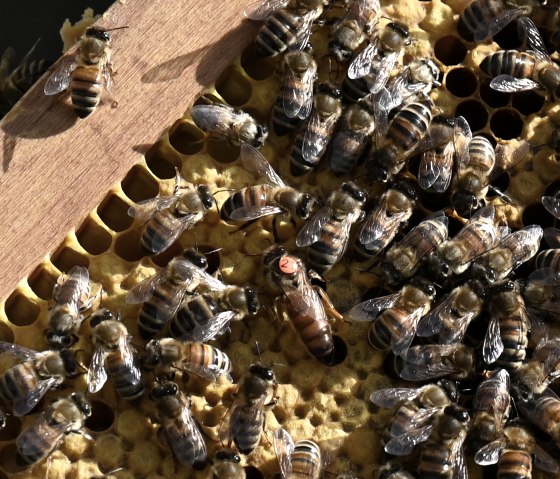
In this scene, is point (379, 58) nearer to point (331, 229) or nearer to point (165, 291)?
point (331, 229)

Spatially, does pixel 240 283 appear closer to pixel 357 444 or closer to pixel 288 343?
pixel 288 343

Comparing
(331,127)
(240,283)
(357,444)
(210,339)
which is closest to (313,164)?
(331,127)

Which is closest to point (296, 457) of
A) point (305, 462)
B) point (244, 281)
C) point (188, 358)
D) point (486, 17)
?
point (305, 462)

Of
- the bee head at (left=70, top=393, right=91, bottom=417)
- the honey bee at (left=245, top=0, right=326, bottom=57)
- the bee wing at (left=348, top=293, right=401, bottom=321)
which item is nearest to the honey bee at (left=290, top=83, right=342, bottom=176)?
the honey bee at (left=245, top=0, right=326, bottom=57)

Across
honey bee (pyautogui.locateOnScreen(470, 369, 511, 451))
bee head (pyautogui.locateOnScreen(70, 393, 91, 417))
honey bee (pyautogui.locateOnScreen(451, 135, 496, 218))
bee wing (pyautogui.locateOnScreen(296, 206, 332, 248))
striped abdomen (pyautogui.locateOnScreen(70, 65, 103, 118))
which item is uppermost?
striped abdomen (pyautogui.locateOnScreen(70, 65, 103, 118))

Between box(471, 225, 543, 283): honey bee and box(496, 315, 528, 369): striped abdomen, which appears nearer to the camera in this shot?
box(496, 315, 528, 369): striped abdomen

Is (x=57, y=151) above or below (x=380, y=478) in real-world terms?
above

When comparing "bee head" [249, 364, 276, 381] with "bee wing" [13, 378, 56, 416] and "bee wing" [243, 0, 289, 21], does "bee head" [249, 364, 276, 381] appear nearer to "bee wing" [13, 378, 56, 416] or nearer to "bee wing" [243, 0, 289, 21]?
"bee wing" [13, 378, 56, 416]
